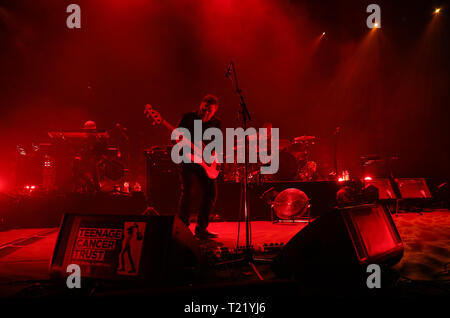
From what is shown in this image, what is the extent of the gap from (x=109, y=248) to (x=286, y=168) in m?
5.55

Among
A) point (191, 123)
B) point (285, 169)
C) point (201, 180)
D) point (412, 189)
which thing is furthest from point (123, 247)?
point (412, 189)

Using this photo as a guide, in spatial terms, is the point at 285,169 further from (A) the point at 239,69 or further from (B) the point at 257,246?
(A) the point at 239,69

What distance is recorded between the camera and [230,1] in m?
7.80

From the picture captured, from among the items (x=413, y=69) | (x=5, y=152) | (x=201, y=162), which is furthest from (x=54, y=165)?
(x=413, y=69)

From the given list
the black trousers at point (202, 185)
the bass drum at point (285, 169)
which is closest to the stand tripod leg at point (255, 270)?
the black trousers at point (202, 185)

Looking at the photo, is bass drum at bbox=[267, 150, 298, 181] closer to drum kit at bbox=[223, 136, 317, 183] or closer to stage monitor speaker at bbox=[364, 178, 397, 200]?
drum kit at bbox=[223, 136, 317, 183]

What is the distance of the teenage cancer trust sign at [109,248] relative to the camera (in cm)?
177

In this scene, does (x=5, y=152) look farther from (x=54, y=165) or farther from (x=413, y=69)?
(x=413, y=69)

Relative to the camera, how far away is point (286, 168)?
269 inches

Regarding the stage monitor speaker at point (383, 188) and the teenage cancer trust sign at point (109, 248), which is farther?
the stage monitor speaker at point (383, 188)

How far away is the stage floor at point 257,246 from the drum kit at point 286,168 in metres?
1.17

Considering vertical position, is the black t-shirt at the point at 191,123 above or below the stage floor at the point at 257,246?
above

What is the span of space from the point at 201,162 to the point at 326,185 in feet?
11.5

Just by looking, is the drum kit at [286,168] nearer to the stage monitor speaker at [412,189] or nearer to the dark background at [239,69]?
the dark background at [239,69]
